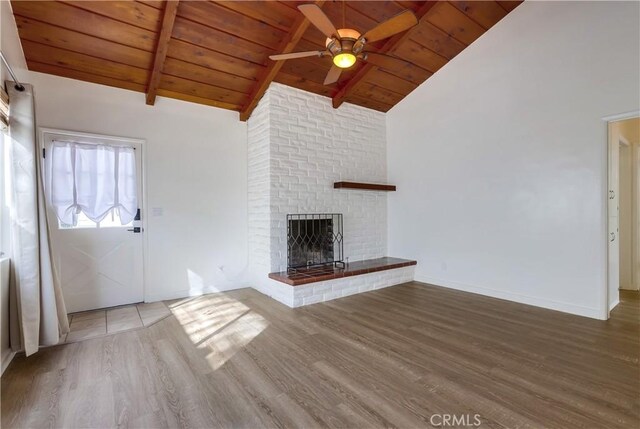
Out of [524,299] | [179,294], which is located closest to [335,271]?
[179,294]

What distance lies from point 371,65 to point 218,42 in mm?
2020

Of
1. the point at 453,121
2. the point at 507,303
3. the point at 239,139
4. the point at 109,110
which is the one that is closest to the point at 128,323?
the point at 109,110

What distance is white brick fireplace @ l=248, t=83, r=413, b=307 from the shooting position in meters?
4.18

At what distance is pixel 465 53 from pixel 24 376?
19.4ft

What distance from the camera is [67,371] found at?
2279mm

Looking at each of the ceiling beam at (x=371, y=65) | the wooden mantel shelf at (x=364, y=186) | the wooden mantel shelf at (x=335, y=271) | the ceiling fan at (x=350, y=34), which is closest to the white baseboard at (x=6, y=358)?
the wooden mantel shelf at (x=335, y=271)

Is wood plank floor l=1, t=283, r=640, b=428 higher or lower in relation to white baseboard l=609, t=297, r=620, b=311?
lower

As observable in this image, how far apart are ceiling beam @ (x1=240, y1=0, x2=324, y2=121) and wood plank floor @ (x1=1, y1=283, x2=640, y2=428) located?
2919 millimetres

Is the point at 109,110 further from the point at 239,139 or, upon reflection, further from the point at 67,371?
the point at 67,371

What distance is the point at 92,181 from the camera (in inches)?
141

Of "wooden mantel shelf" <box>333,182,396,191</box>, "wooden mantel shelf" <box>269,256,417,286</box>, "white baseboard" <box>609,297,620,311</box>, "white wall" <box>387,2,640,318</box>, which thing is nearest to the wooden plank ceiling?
"white wall" <box>387,2,640,318</box>

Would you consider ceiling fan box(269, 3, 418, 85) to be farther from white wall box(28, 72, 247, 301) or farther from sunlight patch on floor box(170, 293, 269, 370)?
sunlight patch on floor box(170, 293, 269, 370)

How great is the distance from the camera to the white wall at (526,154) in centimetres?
319

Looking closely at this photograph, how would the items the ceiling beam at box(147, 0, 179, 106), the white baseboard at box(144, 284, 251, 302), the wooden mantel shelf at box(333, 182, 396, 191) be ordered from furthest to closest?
1. the wooden mantel shelf at box(333, 182, 396, 191)
2. the white baseboard at box(144, 284, 251, 302)
3. the ceiling beam at box(147, 0, 179, 106)
